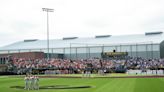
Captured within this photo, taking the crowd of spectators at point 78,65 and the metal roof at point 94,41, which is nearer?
the crowd of spectators at point 78,65

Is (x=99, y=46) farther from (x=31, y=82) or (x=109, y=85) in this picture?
(x=31, y=82)

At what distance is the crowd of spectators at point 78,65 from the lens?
79.6m

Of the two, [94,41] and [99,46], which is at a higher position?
[94,41]

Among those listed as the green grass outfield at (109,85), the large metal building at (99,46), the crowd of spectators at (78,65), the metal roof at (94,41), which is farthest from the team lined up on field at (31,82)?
the metal roof at (94,41)

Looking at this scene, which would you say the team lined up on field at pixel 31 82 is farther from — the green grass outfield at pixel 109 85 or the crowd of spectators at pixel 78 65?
the crowd of spectators at pixel 78 65

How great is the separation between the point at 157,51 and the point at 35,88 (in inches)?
2485

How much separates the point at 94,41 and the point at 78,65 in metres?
26.8

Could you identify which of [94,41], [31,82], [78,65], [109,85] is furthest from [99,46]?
[31,82]

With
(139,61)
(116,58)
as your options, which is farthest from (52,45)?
(139,61)

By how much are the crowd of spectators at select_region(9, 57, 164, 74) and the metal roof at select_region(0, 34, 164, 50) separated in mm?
13955

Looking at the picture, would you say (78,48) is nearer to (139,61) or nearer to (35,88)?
(139,61)

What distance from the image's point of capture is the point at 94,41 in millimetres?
109812

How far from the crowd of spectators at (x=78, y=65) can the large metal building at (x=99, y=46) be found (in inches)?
402

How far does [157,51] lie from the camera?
92.7 metres
